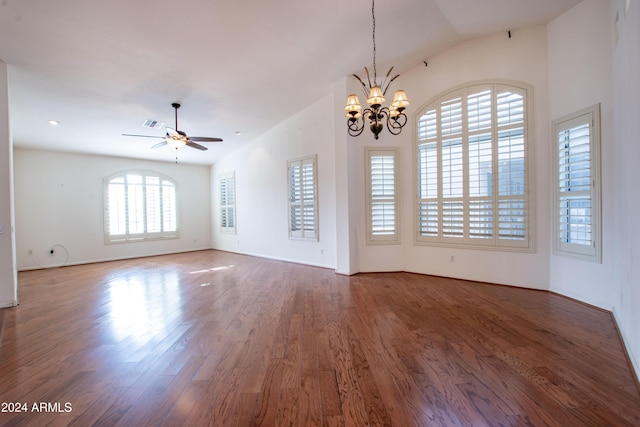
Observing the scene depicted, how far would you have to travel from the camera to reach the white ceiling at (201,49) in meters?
2.94

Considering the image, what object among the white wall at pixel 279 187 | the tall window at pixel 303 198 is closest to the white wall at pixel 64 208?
the white wall at pixel 279 187

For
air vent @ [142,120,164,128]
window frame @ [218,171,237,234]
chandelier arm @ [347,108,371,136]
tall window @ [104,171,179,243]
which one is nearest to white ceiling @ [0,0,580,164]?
air vent @ [142,120,164,128]

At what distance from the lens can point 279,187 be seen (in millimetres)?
6734

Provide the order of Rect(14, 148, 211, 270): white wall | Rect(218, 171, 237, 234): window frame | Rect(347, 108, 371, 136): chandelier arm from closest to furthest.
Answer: Rect(347, 108, 371, 136): chandelier arm → Rect(14, 148, 211, 270): white wall → Rect(218, 171, 237, 234): window frame

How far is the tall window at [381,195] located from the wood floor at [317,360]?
1414 mm

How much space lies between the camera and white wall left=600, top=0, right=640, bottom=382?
205 cm

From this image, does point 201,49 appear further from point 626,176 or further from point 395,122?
point 626,176

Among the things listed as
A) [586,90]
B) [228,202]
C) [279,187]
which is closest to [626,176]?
[586,90]

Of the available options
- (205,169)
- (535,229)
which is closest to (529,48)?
(535,229)

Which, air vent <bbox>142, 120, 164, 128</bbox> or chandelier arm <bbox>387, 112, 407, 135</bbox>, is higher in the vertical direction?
air vent <bbox>142, 120, 164, 128</bbox>

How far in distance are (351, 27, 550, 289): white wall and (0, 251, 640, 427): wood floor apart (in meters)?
0.51

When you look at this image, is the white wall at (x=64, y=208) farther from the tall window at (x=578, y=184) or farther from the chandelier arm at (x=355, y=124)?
the tall window at (x=578, y=184)

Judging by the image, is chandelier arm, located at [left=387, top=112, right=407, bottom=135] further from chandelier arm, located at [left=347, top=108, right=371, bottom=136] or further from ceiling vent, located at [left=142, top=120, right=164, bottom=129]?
ceiling vent, located at [left=142, top=120, right=164, bottom=129]

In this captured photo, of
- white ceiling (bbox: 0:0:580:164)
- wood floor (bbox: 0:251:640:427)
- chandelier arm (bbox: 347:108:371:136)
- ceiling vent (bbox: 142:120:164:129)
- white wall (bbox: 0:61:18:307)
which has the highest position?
white ceiling (bbox: 0:0:580:164)
